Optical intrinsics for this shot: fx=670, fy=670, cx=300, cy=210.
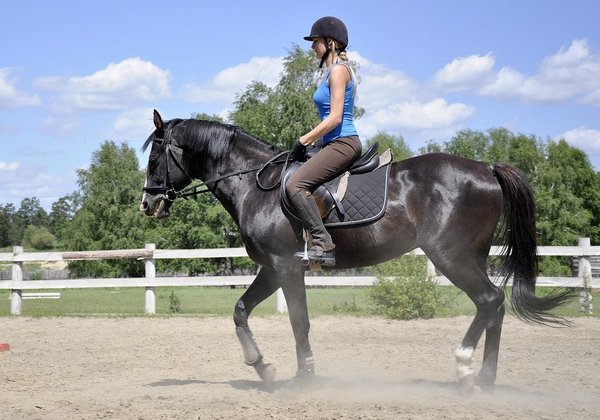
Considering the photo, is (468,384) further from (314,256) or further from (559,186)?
(559,186)

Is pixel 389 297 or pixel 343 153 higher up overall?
pixel 343 153

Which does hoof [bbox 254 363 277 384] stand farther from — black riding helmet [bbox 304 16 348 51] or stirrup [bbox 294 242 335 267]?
black riding helmet [bbox 304 16 348 51]

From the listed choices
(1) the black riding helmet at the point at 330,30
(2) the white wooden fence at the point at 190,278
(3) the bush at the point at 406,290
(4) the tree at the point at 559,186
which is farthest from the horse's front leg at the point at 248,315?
(4) the tree at the point at 559,186

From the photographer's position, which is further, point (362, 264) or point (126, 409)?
point (362, 264)

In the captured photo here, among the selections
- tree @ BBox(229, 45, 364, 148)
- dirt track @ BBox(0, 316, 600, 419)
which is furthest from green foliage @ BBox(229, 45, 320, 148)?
dirt track @ BBox(0, 316, 600, 419)

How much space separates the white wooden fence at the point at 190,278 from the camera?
1346 cm

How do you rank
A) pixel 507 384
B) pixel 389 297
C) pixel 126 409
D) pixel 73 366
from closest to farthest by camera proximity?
pixel 126 409 → pixel 507 384 → pixel 73 366 → pixel 389 297

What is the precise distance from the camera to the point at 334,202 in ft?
20.4

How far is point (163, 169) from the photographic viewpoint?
687 cm

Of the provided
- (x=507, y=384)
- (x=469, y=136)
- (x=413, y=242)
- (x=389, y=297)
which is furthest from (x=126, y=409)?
(x=469, y=136)

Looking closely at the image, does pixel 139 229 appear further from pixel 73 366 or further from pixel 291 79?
pixel 73 366

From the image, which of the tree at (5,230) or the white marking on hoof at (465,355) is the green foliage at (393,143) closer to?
the white marking on hoof at (465,355)

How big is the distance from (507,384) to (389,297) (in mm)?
6204

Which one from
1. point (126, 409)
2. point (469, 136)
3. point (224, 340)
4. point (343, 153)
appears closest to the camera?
point (126, 409)
